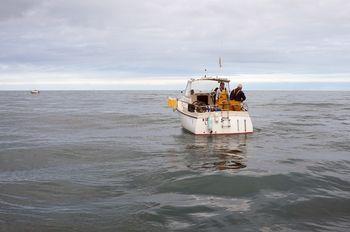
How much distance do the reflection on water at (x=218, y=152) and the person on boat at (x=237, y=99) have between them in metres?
1.39

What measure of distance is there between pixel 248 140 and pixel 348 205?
32.2 feet

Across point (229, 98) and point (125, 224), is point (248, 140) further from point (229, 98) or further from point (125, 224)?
point (125, 224)

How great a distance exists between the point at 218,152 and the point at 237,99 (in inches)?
182

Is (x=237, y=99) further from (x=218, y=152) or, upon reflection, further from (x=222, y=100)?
(x=218, y=152)

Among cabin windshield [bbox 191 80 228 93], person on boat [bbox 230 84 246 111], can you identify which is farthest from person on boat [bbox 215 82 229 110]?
cabin windshield [bbox 191 80 228 93]

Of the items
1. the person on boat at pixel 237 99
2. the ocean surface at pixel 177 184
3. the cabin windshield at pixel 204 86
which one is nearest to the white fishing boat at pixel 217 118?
the person on boat at pixel 237 99

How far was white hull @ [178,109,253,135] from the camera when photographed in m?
18.4

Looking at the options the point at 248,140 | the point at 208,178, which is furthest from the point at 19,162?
the point at 248,140

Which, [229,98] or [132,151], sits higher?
[229,98]

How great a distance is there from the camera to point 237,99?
19.1 metres

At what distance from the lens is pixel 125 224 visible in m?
7.48

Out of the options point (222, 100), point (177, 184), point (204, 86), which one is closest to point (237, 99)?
point (222, 100)

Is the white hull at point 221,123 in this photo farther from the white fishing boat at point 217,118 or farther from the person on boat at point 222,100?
the person on boat at point 222,100

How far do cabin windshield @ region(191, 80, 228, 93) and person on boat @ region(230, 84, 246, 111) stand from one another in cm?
314
